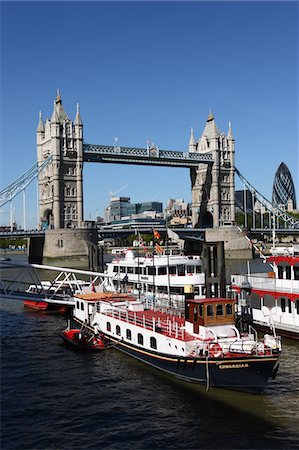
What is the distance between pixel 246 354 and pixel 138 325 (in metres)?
7.67

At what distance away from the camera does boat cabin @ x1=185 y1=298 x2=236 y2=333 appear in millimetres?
23891

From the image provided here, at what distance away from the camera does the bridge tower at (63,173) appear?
4606 inches

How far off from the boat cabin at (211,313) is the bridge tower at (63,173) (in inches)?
3663

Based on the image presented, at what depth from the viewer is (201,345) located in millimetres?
22547

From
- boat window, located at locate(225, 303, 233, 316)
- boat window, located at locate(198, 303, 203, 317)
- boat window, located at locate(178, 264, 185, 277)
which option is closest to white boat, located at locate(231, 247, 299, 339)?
boat window, located at locate(178, 264, 185, 277)

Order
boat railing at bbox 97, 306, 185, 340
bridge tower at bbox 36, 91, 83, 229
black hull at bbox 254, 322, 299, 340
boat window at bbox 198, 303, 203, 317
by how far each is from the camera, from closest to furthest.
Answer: boat window at bbox 198, 303, 203, 317 → boat railing at bbox 97, 306, 185, 340 → black hull at bbox 254, 322, 299, 340 → bridge tower at bbox 36, 91, 83, 229

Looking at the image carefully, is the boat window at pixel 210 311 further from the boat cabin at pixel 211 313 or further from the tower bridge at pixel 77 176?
the tower bridge at pixel 77 176

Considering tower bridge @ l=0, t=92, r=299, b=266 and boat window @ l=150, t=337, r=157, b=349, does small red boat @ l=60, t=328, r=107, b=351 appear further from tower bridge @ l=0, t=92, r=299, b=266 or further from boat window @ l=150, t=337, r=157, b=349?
tower bridge @ l=0, t=92, r=299, b=266

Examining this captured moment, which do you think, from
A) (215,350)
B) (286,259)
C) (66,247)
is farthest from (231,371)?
(66,247)

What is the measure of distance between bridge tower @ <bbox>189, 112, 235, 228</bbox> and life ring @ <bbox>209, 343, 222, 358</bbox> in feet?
384

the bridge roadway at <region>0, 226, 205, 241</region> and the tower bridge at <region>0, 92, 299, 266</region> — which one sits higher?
the tower bridge at <region>0, 92, 299, 266</region>

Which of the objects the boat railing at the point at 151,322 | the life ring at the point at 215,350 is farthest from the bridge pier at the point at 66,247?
the life ring at the point at 215,350

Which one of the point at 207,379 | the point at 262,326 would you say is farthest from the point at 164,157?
the point at 207,379

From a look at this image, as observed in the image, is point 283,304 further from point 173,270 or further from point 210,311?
point 210,311
